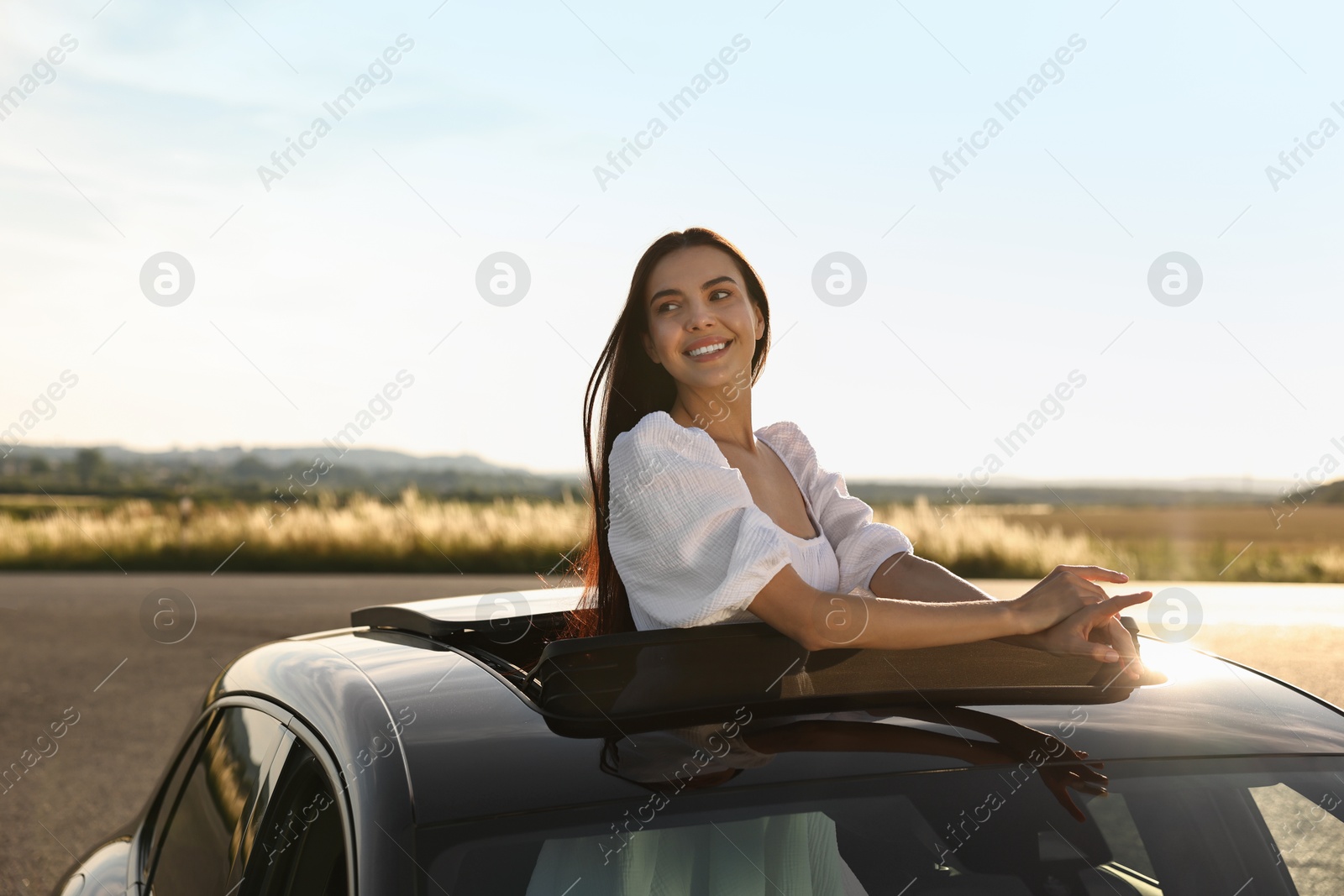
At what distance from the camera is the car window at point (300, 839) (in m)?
1.61

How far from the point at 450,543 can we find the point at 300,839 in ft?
59.2

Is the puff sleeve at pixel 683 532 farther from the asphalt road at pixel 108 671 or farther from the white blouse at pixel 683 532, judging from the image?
the asphalt road at pixel 108 671

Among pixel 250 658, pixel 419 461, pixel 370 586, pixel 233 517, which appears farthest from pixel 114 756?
pixel 419 461

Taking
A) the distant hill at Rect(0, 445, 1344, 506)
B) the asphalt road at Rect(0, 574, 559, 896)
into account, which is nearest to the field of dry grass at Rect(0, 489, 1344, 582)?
the asphalt road at Rect(0, 574, 559, 896)

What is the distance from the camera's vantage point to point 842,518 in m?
2.89

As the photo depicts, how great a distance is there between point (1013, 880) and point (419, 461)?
233 feet

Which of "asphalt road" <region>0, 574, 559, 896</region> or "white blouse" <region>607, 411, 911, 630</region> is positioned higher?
"white blouse" <region>607, 411, 911, 630</region>

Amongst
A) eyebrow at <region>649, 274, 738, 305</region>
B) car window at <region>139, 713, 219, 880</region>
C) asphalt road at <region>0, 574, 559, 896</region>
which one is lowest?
asphalt road at <region>0, 574, 559, 896</region>

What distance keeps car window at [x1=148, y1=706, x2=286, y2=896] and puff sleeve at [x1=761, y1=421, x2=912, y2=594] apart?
1.37 m

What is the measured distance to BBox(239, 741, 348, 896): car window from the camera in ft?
5.29

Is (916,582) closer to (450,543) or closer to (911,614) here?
(911,614)

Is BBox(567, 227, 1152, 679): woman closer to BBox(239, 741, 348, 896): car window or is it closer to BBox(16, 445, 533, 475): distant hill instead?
BBox(239, 741, 348, 896): car window

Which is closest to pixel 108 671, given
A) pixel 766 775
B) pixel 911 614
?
pixel 911 614

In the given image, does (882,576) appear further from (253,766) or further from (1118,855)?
(253,766)
